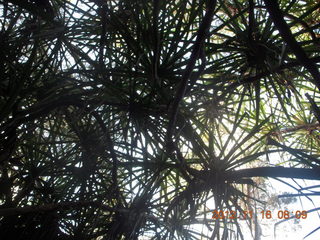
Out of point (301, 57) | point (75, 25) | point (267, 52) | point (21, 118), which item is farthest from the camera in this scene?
point (75, 25)

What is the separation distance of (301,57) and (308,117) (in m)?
1.11

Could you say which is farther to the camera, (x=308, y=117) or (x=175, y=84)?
(x=308, y=117)

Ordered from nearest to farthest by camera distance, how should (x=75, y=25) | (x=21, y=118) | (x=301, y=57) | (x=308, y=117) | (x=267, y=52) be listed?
(x=301, y=57)
(x=21, y=118)
(x=267, y=52)
(x=75, y=25)
(x=308, y=117)

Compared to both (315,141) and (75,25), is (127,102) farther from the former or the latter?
(315,141)

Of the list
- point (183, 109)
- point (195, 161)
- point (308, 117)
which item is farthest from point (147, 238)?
point (308, 117)

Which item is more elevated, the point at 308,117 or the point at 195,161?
the point at 308,117

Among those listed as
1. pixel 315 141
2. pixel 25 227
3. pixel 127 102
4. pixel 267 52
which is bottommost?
pixel 25 227

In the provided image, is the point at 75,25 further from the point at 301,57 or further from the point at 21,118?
the point at 301,57

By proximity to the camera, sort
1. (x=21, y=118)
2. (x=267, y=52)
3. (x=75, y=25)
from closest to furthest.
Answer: (x=21, y=118) < (x=267, y=52) < (x=75, y=25)

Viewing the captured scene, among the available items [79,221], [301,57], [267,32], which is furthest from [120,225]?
[267,32]

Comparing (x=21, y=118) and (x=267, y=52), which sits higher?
(x=267, y=52)

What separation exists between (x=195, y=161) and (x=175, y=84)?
0.78 feet

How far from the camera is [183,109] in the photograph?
0.83m

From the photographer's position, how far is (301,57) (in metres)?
0.37
